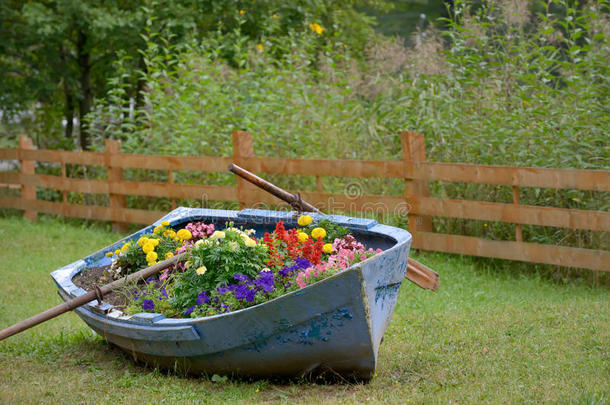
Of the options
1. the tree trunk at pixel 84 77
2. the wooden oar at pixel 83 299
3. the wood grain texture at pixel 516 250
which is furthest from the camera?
the tree trunk at pixel 84 77

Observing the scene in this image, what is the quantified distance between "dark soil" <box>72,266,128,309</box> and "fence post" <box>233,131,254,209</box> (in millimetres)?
3228

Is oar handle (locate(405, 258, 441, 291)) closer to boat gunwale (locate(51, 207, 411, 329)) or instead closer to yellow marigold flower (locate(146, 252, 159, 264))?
boat gunwale (locate(51, 207, 411, 329))

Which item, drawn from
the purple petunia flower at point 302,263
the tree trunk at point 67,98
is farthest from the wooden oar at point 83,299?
the tree trunk at point 67,98

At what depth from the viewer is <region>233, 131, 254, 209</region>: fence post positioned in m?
8.70

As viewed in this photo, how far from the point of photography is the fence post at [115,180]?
393 inches

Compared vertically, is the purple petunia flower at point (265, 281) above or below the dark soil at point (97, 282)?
above

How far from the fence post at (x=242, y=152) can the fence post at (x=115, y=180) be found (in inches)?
82.8

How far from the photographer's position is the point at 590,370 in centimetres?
451

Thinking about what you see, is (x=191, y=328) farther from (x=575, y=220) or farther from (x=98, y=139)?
(x=98, y=139)

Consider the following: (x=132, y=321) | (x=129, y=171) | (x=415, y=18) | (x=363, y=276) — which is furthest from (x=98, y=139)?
(x=415, y=18)

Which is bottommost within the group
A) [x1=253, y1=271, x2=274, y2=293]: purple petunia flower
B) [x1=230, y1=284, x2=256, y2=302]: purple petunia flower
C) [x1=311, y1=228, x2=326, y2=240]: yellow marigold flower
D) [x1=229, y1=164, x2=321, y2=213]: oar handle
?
[x1=230, y1=284, x2=256, y2=302]: purple petunia flower

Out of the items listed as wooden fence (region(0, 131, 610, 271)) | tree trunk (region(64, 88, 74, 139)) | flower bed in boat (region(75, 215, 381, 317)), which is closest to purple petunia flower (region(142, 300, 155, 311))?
flower bed in boat (region(75, 215, 381, 317))

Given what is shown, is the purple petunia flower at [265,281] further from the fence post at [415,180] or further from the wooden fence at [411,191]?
the fence post at [415,180]

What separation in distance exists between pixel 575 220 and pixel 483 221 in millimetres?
1333
